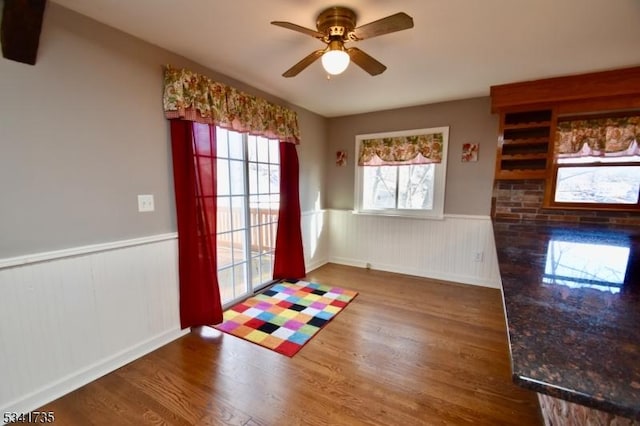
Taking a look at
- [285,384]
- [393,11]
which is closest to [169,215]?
[285,384]

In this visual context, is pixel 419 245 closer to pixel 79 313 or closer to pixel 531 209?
pixel 531 209

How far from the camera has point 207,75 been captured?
2.40 m

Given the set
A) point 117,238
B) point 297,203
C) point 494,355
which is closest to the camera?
point 117,238

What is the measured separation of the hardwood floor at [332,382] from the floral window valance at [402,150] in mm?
1981

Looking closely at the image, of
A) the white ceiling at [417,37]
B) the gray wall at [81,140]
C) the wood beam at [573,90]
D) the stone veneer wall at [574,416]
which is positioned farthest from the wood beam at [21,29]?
the wood beam at [573,90]

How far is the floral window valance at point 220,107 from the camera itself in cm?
206

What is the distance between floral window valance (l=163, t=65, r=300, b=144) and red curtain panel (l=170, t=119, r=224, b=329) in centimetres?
10

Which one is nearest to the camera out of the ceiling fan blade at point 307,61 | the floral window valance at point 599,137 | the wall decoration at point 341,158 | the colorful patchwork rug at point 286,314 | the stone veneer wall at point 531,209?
the ceiling fan blade at point 307,61

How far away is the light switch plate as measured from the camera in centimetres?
200

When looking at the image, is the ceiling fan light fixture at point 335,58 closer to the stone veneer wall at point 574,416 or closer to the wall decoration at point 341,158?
the stone veneer wall at point 574,416

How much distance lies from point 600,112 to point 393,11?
2479 millimetres

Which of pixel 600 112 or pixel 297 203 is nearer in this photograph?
pixel 600 112

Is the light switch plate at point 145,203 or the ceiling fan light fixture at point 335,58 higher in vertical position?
the ceiling fan light fixture at point 335,58

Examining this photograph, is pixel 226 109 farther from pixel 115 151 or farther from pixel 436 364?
pixel 436 364
